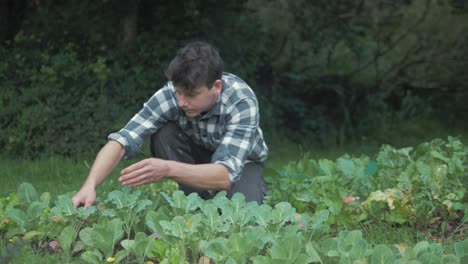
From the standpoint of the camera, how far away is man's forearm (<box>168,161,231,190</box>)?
3955 millimetres

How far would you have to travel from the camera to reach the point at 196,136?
4727 mm

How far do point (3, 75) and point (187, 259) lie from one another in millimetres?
5598

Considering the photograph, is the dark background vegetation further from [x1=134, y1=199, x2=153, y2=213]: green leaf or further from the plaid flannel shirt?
[x1=134, y1=199, x2=153, y2=213]: green leaf

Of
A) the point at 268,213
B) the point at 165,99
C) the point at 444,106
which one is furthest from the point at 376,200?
the point at 444,106

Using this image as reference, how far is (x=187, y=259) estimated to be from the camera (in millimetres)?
3566

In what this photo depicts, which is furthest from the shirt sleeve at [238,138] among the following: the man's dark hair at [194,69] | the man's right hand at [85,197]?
the man's right hand at [85,197]

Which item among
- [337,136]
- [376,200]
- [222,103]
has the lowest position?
[337,136]

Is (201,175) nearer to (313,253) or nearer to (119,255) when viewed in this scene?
(119,255)

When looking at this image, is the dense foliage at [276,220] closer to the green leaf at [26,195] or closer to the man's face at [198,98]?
the green leaf at [26,195]

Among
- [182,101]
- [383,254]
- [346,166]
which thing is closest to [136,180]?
[182,101]

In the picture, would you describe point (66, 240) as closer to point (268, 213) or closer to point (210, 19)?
point (268, 213)

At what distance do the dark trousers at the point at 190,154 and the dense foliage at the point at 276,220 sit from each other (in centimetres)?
12

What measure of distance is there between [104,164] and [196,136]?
27.4 inches

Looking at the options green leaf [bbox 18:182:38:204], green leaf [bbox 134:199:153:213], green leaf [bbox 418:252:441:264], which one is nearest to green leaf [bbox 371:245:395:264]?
green leaf [bbox 418:252:441:264]
